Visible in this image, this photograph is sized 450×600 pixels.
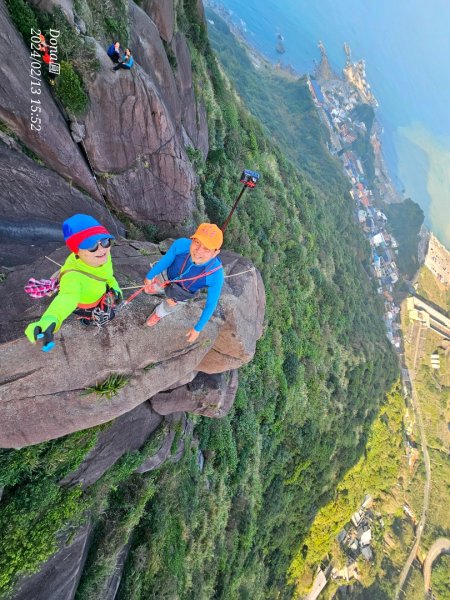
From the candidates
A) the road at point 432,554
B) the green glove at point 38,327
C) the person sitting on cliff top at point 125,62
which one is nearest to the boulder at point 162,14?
the person sitting on cliff top at point 125,62

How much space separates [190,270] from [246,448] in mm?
14712

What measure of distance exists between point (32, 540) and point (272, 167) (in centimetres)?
2538

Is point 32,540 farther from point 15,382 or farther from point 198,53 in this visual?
point 198,53

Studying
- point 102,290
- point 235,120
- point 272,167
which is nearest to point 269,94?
point 272,167

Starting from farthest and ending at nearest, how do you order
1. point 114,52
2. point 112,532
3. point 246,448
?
point 246,448, point 112,532, point 114,52

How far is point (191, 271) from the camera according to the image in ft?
19.0

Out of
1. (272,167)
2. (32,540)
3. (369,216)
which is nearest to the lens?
(32,540)

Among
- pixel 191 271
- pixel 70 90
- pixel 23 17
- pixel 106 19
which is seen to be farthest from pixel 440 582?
pixel 23 17

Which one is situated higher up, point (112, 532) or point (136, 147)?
point (136, 147)

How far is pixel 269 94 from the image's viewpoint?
182ft

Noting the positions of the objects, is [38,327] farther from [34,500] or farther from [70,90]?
[70,90]

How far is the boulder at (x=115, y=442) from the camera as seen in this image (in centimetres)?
844

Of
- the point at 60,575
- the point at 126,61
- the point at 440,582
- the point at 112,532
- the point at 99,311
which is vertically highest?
the point at 126,61

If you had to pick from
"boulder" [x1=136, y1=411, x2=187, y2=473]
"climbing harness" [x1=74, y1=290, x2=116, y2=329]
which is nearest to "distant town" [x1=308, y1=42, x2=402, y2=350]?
"boulder" [x1=136, y1=411, x2=187, y2=473]
